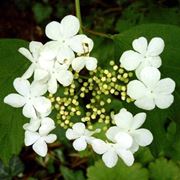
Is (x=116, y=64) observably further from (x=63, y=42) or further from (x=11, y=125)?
(x=11, y=125)

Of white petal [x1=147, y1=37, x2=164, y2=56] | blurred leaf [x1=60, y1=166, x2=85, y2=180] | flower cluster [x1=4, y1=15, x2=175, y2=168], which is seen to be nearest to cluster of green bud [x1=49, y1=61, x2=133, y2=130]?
flower cluster [x1=4, y1=15, x2=175, y2=168]

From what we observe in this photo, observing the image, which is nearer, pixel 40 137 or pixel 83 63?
pixel 83 63

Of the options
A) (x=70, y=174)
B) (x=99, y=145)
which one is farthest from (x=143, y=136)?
(x=70, y=174)

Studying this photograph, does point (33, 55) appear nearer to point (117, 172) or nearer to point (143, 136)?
point (143, 136)

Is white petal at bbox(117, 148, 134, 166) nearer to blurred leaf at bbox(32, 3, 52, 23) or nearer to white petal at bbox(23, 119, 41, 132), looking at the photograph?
white petal at bbox(23, 119, 41, 132)

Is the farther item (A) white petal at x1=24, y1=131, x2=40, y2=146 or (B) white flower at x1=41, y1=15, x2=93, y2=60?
(A) white petal at x1=24, y1=131, x2=40, y2=146

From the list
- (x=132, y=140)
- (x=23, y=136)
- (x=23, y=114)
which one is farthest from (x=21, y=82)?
(x=132, y=140)
